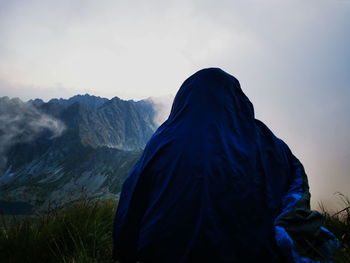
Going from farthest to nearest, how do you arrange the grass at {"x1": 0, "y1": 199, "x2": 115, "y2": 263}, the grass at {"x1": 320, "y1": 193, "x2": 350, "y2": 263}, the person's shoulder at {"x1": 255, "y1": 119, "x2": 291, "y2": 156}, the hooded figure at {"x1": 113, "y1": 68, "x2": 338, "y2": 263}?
the grass at {"x1": 320, "y1": 193, "x2": 350, "y2": 263}
the grass at {"x1": 0, "y1": 199, "x2": 115, "y2": 263}
the person's shoulder at {"x1": 255, "y1": 119, "x2": 291, "y2": 156}
the hooded figure at {"x1": 113, "y1": 68, "x2": 338, "y2": 263}

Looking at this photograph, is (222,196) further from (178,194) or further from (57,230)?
(57,230)

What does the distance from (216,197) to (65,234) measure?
253 centimetres

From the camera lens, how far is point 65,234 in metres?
3.65

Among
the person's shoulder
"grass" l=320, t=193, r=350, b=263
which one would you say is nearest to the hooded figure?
the person's shoulder

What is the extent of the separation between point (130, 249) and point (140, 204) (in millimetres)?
427

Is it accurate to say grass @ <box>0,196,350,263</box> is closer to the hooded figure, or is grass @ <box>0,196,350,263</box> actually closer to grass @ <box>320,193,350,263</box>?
grass @ <box>320,193,350,263</box>

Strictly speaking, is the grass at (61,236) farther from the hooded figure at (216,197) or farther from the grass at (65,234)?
the hooded figure at (216,197)

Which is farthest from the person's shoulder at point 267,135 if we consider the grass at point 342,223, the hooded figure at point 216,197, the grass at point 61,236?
the grass at point 61,236

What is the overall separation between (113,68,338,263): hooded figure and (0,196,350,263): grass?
1.00m

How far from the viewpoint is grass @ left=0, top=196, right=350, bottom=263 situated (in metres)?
3.14

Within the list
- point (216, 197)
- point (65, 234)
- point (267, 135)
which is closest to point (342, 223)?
point (267, 135)

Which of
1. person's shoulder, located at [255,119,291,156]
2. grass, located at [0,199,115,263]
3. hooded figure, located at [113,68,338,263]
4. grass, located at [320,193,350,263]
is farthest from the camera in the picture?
grass, located at [320,193,350,263]

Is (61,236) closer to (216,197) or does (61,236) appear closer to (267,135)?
(216,197)

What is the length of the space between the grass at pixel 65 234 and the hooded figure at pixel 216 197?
1000 millimetres
